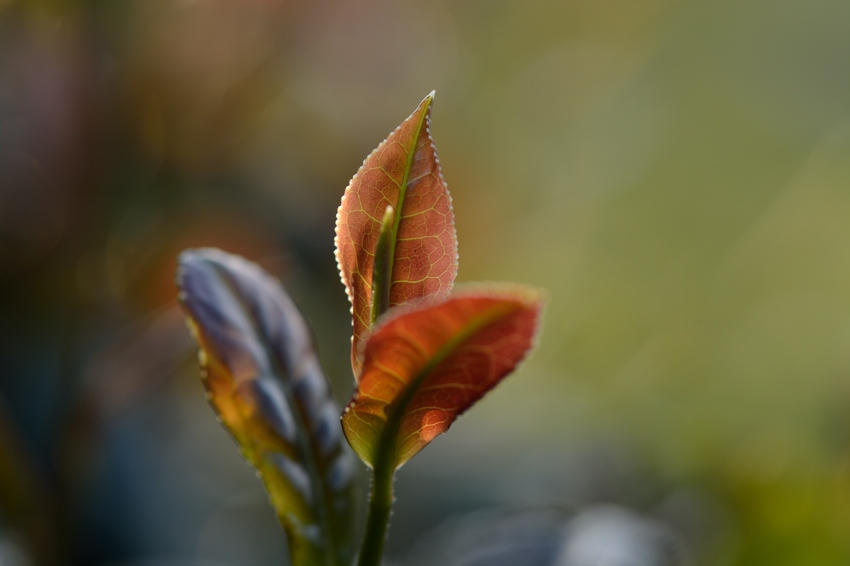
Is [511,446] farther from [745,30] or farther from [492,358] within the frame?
[745,30]

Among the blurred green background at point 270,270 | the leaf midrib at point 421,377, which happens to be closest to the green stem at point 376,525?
the leaf midrib at point 421,377

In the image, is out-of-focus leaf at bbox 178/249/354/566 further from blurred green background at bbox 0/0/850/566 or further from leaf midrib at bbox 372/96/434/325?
blurred green background at bbox 0/0/850/566

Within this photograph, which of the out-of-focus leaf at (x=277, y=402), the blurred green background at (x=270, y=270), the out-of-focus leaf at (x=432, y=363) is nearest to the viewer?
the out-of-focus leaf at (x=432, y=363)

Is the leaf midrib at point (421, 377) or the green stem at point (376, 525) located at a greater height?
the leaf midrib at point (421, 377)

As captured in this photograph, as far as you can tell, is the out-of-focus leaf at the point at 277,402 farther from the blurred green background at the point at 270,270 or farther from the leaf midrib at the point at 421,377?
the blurred green background at the point at 270,270

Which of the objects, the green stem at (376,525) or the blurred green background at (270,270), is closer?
the green stem at (376,525)

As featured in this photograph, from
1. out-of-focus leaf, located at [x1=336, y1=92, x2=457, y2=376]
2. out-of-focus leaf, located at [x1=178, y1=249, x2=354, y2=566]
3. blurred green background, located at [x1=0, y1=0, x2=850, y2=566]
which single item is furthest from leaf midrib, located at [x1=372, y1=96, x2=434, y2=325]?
blurred green background, located at [x1=0, y1=0, x2=850, y2=566]

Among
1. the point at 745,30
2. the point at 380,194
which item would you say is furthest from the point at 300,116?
the point at 745,30
